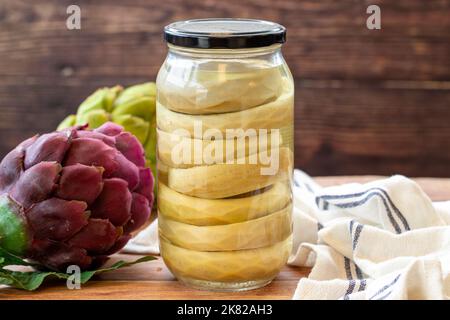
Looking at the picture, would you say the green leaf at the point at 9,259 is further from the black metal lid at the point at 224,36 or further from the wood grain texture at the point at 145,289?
the black metal lid at the point at 224,36

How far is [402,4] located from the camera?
5.52 ft

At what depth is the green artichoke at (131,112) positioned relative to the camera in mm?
1081

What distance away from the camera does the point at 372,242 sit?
830 mm

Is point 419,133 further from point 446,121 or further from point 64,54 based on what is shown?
point 64,54

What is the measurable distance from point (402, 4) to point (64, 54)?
709 millimetres

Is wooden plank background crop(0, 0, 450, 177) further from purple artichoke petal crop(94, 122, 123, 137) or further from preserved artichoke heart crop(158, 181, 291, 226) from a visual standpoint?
preserved artichoke heart crop(158, 181, 291, 226)

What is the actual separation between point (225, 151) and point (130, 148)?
16 cm

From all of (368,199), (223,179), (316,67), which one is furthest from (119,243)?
(316,67)

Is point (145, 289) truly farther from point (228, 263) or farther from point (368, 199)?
point (368, 199)

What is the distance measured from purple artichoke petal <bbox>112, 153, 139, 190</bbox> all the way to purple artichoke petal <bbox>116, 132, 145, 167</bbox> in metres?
0.02

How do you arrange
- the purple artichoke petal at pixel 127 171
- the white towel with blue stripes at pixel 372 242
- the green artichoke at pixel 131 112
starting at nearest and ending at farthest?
the white towel with blue stripes at pixel 372 242, the purple artichoke petal at pixel 127 171, the green artichoke at pixel 131 112

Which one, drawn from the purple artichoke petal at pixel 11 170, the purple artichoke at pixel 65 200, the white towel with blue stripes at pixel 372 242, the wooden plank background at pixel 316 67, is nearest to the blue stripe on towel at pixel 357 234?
the white towel with blue stripes at pixel 372 242

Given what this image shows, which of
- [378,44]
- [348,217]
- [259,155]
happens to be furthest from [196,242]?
[378,44]

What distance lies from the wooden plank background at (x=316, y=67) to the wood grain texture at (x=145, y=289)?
94 centimetres
